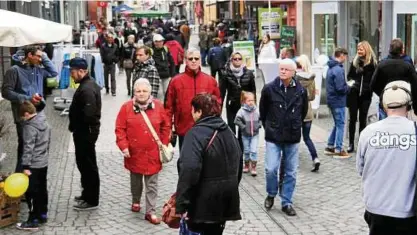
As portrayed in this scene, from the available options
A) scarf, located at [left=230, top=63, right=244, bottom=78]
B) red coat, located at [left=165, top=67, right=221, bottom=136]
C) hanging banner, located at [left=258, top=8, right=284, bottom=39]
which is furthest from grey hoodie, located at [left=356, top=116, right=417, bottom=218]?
hanging banner, located at [left=258, top=8, right=284, bottom=39]

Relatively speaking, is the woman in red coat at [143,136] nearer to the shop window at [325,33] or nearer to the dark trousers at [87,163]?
the dark trousers at [87,163]

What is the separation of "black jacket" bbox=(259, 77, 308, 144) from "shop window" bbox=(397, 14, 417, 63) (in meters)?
6.83

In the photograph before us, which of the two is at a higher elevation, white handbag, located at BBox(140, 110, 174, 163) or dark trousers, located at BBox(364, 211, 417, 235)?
white handbag, located at BBox(140, 110, 174, 163)

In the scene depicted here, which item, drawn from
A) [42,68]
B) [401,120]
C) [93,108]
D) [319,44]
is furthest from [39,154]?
[319,44]

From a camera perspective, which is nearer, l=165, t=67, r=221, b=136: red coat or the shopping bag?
the shopping bag

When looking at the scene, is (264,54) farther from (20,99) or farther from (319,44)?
(20,99)

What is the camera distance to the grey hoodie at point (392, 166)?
453cm

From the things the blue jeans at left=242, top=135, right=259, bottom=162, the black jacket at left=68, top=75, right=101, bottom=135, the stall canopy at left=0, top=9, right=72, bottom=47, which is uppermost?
the stall canopy at left=0, top=9, right=72, bottom=47

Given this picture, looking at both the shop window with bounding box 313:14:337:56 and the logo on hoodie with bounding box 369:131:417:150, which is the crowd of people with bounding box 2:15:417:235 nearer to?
the logo on hoodie with bounding box 369:131:417:150

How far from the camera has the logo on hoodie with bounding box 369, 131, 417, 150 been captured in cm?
452

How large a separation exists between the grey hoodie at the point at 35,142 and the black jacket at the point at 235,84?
11.3ft

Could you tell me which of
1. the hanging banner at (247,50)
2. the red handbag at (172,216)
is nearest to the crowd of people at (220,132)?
the red handbag at (172,216)

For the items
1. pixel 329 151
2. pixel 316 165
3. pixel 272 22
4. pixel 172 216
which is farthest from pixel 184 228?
pixel 272 22

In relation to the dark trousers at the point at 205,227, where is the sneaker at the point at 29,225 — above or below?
below
